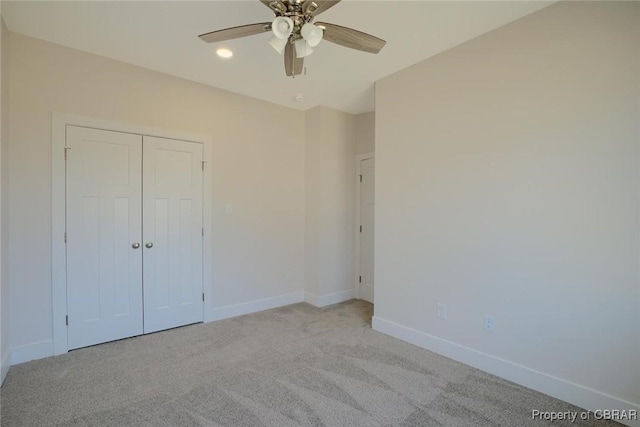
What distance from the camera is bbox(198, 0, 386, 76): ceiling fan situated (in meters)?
1.68

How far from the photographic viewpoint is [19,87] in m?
2.58

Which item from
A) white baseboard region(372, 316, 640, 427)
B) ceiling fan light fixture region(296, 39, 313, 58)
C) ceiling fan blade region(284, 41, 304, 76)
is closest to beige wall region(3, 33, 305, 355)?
ceiling fan blade region(284, 41, 304, 76)

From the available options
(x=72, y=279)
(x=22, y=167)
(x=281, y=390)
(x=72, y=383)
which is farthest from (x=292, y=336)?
(x=22, y=167)

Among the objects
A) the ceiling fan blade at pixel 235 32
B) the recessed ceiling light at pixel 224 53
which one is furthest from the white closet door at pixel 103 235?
the ceiling fan blade at pixel 235 32

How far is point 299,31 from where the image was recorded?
1800 millimetres

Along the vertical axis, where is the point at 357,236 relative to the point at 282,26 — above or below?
below

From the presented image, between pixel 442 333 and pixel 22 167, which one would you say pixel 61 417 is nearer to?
pixel 22 167

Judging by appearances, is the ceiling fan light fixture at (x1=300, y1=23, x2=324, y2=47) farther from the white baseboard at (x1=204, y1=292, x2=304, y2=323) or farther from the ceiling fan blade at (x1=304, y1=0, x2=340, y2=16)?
the white baseboard at (x1=204, y1=292, x2=304, y2=323)

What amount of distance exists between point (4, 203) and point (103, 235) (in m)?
0.73

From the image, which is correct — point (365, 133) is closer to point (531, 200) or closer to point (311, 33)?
point (531, 200)

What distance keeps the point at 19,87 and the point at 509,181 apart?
3984mm

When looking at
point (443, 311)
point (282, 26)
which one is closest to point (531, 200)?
point (443, 311)

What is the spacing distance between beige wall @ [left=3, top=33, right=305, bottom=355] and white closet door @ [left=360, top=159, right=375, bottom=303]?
90cm

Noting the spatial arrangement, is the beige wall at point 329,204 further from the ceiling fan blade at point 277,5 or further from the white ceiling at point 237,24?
the ceiling fan blade at point 277,5
